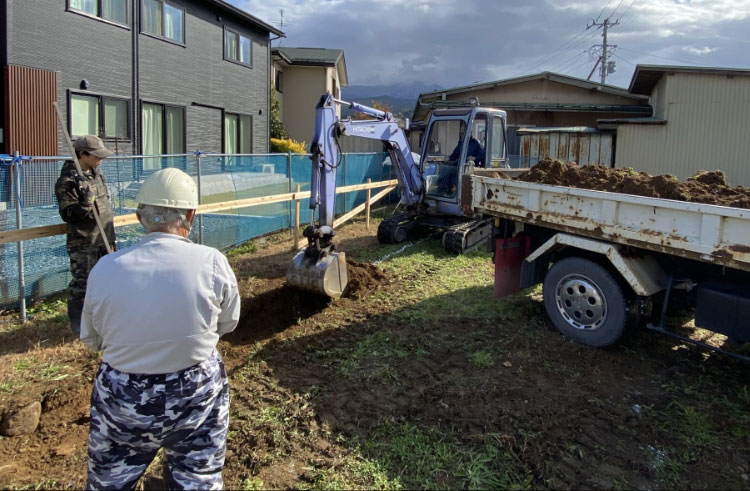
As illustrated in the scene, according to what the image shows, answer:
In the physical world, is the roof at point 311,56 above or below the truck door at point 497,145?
above

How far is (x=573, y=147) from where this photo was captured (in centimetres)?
1688

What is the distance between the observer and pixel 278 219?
10922 millimetres

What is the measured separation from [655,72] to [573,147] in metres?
3.11

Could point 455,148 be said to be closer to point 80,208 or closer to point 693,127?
point 80,208

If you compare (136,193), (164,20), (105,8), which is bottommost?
(136,193)

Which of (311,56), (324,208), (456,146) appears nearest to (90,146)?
(324,208)

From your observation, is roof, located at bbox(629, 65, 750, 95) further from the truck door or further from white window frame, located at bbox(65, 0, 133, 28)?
white window frame, located at bbox(65, 0, 133, 28)

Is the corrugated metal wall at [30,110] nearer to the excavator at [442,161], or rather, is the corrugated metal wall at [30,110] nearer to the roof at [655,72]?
the excavator at [442,161]

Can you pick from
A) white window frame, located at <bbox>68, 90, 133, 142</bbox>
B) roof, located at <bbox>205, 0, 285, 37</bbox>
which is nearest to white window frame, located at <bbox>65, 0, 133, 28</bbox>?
white window frame, located at <bbox>68, 90, 133, 142</bbox>

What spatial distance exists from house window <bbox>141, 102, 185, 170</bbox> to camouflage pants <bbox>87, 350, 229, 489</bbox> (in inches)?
535

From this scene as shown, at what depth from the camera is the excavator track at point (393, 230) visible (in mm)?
10328

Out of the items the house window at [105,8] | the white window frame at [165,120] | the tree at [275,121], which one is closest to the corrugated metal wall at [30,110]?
the house window at [105,8]

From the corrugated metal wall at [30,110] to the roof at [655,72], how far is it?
15.4m

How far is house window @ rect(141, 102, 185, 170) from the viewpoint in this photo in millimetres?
14658
